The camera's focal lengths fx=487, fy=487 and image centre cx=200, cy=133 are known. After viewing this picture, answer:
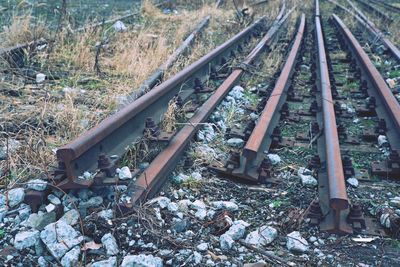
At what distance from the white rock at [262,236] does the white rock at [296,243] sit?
0.33 ft

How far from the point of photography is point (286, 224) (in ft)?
10.5

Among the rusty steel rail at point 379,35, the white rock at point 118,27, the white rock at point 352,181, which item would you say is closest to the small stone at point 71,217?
the white rock at point 352,181

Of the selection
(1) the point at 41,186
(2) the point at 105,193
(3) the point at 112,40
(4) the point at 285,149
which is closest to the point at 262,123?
(4) the point at 285,149

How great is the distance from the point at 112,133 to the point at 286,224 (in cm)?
146

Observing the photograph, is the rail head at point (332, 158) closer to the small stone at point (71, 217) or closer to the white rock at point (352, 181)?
the white rock at point (352, 181)

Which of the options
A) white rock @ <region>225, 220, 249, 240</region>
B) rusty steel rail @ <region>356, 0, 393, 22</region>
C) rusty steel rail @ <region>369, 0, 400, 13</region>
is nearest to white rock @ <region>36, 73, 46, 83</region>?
white rock @ <region>225, 220, 249, 240</region>

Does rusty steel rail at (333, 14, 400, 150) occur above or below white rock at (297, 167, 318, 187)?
above

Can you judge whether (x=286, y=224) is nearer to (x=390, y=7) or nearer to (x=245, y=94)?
(x=245, y=94)

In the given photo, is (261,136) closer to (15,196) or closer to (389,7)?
(15,196)

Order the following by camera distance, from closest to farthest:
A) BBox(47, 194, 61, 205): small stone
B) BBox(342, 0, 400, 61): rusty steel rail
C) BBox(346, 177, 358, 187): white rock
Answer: BBox(47, 194, 61, 205): small stone
BBox(346, 177, 358, 187): white rock
BBox(342, 0, 400, 61): rusty steel rail

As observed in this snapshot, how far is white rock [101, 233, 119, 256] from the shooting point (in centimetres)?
281

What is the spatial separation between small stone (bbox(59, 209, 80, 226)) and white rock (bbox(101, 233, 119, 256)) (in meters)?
0.25

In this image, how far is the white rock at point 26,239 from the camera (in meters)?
2.81

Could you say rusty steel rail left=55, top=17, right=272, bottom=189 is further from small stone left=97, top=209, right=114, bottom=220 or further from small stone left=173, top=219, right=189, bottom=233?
small stone left=173, top=219, right=189, bottom=233
